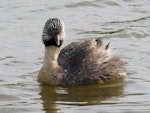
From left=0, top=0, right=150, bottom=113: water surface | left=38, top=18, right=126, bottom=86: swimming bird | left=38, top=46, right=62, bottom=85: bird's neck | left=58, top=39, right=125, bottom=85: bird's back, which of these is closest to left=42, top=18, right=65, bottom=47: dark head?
left=38, top=18, right=126, bottom=86: swimming bird

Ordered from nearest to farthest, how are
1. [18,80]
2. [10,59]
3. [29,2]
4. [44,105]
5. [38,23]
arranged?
[44,105]
[18,80]
[10,59]
[38,23]
[29,2]

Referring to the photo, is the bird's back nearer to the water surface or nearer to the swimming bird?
the swimming bird

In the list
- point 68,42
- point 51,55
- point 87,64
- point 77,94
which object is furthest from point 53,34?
point 68,42

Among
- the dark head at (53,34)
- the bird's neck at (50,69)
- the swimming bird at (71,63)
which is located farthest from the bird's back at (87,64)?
the dark head at (53,34)

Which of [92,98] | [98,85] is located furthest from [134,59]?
[92,98]

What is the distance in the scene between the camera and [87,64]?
1196 centimetres

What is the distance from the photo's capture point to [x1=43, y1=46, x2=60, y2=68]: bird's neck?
11.9 metres

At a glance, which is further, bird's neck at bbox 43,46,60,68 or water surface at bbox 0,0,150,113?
bird's neck at bbox 43,46,60,68

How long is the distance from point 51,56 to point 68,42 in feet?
6.53

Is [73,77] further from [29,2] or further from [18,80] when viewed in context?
[29,2]

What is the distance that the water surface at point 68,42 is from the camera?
34.7 feet

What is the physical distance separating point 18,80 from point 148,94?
2287mm

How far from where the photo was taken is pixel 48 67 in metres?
11.9

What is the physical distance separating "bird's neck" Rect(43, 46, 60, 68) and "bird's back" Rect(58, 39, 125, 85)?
0.14 meters
